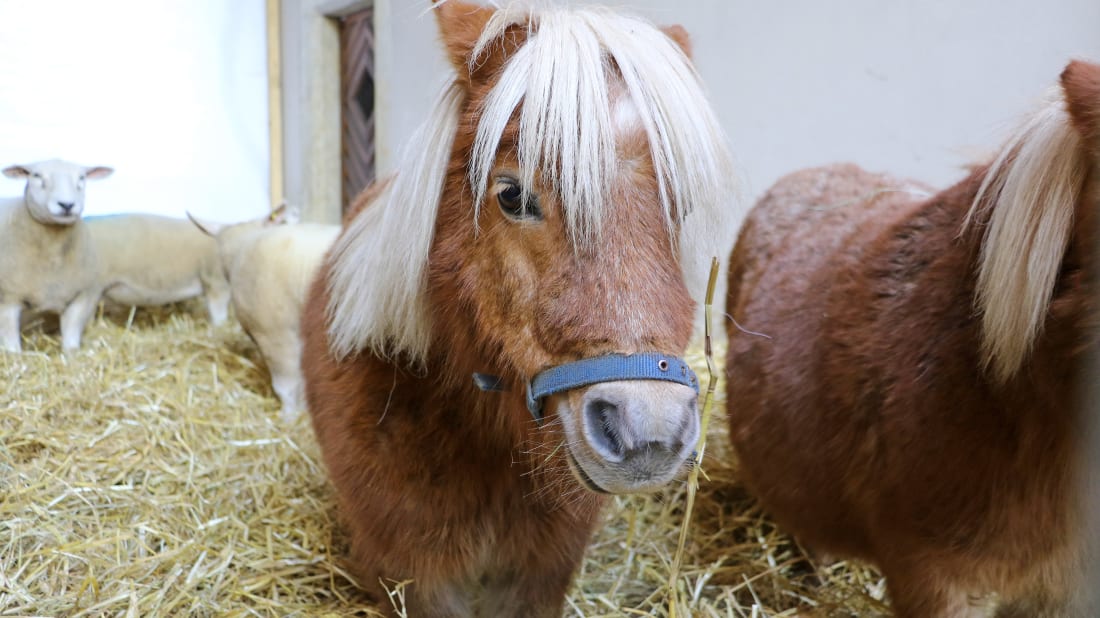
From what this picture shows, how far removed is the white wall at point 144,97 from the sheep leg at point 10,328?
57cm

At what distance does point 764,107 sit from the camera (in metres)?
3.44

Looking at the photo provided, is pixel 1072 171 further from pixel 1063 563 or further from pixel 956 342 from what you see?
pixel 1063 563

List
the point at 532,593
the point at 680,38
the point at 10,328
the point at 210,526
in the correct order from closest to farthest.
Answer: the point at 680,38 < the point at 532,593 < the point at 210,526 < the point at 10,328

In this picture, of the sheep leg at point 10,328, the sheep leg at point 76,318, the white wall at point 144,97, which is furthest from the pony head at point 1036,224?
the sheep leg at point 76,318

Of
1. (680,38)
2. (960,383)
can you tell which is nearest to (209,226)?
(680,38)

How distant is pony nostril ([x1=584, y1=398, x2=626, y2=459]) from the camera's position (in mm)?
1149

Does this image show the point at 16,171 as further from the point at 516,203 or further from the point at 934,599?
the point at 934,599

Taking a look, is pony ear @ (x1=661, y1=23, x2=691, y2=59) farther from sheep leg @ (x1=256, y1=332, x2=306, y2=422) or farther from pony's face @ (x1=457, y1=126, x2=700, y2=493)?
sheep leg @ (x1=256, y1=332, x2=306, y2=422)

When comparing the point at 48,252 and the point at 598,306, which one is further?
the point at 48,252

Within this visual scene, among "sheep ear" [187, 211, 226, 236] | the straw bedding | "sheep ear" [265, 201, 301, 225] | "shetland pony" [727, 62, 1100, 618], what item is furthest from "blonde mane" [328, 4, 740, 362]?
"sheep ear" [265, 201, 301, 225]

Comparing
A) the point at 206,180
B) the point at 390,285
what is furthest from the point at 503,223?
the point at 206,180

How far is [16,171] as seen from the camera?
9.19 ft

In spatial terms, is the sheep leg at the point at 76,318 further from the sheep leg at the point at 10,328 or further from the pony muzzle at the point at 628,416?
the pony muzzle at the point at 628,416

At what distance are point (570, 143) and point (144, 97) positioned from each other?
2491 millimetres
